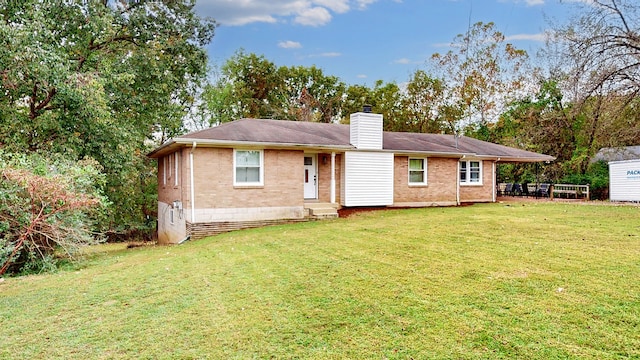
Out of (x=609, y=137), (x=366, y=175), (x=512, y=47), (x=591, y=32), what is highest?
(x=512, y=47)

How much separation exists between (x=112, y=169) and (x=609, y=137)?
20169mm

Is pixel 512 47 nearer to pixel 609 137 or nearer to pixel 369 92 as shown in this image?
pixel 369 92

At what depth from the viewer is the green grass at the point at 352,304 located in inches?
160

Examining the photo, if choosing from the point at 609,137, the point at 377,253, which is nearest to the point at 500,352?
the point at 377,253

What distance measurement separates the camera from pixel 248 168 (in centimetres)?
1484

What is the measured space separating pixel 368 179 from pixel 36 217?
1187cm

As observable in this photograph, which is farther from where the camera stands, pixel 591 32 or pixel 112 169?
pixel 112 169

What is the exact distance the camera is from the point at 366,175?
1744 cm

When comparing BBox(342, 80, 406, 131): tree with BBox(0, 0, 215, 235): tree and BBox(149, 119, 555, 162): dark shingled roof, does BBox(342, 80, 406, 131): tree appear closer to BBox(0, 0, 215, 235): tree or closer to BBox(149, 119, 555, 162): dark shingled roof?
BBox(149, 119, 555, 162): dark shingled roof

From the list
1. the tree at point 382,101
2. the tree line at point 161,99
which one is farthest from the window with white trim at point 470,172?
the tree at point 382,101

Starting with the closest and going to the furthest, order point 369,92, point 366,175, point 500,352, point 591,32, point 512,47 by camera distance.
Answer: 1. point 500,352
2. point 591,32
3. point 366,175
4. point 512,47
5. point 369,92

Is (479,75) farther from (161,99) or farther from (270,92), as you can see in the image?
(161,99)

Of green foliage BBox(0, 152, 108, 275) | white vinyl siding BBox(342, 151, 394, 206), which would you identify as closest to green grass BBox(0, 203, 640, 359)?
green foliage BBox(0, 152, 108, 275)

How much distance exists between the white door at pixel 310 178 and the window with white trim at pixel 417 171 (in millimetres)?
4829
